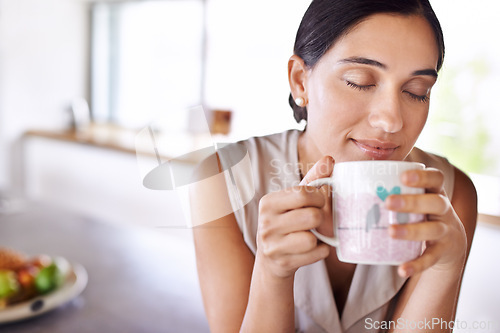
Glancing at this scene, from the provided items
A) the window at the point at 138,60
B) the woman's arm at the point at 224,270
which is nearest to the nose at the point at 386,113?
the woman's arm at the point at 224,270

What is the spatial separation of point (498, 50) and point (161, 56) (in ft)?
1.44

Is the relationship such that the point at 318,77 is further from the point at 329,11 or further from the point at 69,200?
the point at 69,200

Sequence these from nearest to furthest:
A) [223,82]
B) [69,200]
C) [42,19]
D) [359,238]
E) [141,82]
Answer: [359,238], [223,82], [141,82], [69,200], [42,19]

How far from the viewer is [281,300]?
0.28 m

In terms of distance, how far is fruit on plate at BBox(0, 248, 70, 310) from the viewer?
68 cm

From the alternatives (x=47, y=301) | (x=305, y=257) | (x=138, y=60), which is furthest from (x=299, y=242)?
(x=47, y=301)

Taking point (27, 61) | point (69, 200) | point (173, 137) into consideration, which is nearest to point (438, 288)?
point (173, 137)

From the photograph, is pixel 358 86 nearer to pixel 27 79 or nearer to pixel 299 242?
pixel 299 242

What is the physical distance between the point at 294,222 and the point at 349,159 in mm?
45

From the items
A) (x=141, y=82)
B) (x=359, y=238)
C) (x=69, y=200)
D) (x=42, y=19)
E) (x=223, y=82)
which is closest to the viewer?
(x=359, y=238)

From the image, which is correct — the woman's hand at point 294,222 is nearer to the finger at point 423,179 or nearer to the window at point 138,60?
the finger at point 423,179

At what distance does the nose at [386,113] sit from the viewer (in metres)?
0.22

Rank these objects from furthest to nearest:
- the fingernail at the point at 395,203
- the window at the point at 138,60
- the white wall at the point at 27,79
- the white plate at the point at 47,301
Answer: the white wall at the point at 27,79
the white plate at the point at 47,301
the window at the point at 138,60
the fingernail at the point at 395,203

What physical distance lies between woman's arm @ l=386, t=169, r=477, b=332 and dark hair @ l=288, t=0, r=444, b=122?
0.07 metres
